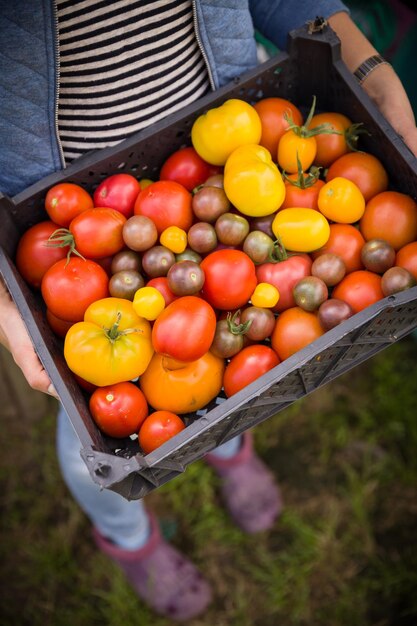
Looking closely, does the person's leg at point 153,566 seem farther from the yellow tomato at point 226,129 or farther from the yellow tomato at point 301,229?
the yellow tomato at point 226,129

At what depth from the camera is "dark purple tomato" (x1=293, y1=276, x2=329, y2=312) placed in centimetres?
136

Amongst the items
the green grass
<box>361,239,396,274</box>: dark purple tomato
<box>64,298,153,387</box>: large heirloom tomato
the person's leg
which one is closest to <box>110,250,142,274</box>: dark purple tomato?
<box>64,298,153,387</box>: large heirloom tomato

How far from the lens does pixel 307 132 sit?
4.90 ft

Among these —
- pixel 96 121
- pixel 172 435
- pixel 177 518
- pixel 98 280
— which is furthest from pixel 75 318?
pixel 177 518

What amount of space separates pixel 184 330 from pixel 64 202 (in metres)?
0.47

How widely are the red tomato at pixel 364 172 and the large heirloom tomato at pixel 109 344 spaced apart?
0.63 m

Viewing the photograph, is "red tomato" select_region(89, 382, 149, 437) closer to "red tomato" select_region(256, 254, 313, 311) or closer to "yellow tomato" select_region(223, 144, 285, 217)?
"red tomato" select_region(256, 254, 313, 311)

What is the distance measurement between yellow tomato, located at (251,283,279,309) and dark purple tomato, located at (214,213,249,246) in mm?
138

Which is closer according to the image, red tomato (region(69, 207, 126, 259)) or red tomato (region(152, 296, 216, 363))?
red tomato (region(152, 296, 216, 363))

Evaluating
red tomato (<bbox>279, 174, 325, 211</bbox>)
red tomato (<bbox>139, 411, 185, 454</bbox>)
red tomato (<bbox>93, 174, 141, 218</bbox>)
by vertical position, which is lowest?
red tomato (<bbox>139, 411, 185, 454</bbox>)

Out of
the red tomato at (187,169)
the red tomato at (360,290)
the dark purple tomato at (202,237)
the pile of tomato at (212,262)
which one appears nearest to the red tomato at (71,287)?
the pile of tomato at (212,262)

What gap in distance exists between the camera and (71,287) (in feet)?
4.51

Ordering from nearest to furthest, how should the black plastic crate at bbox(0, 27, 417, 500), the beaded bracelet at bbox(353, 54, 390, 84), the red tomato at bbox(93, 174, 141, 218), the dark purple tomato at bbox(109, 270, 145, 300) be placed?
the black plastic crate at bbox(0, 27, 417, 500) → the dark purple tomato at bbox(109, 270, 145, 300) → the red tomato at bbox(93, 174, 141, 218) → the beaded bracelet at bbox(353, 54, 390, 84)

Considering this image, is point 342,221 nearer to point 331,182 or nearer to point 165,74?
point 331,182
